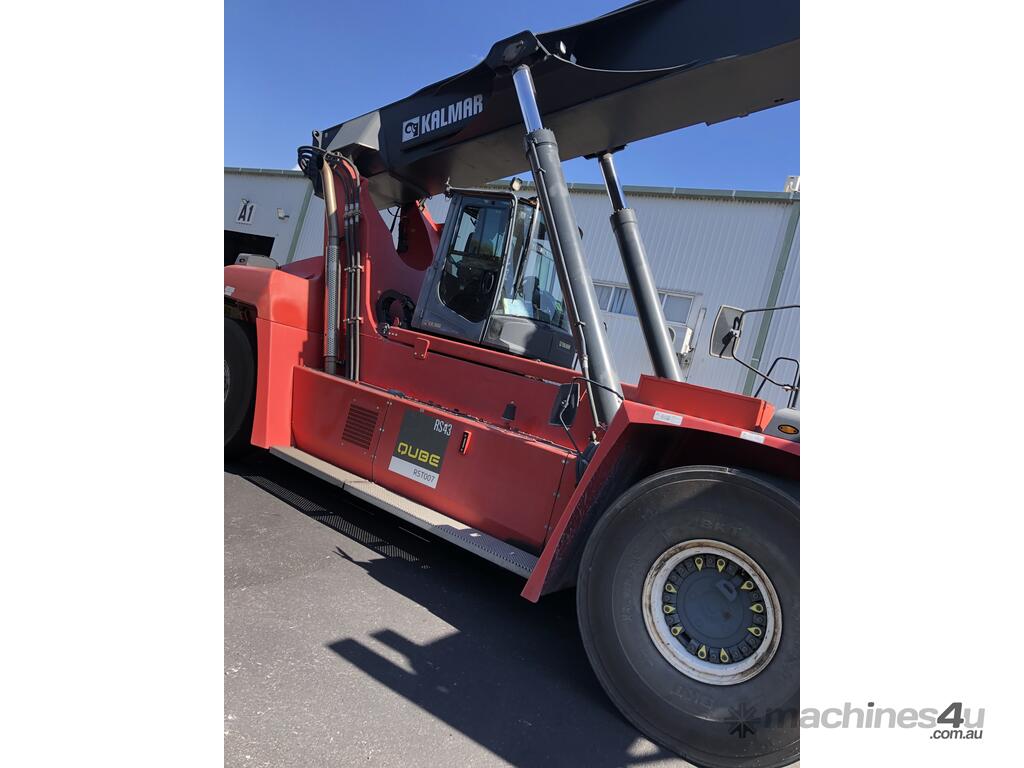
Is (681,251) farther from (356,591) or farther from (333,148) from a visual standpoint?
(356,591)

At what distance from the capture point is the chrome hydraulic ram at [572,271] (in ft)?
11.6

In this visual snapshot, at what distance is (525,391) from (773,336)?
30.8ft

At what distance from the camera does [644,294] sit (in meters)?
4.50

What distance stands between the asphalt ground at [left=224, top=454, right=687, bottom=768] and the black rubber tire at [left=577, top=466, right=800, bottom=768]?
0.18 meters

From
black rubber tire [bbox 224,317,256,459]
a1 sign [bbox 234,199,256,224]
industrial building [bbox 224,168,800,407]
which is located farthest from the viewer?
a1 sign [bbox 234,199,256,224]

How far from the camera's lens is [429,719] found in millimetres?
2639

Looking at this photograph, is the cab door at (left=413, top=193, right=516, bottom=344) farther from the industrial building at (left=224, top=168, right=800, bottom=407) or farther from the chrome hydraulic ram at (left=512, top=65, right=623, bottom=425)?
the industrial building at (left=224, top=168, right=800, bottom=407)

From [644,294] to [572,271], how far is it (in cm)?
106

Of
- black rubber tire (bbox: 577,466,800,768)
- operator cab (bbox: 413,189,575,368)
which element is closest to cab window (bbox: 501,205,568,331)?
operator cab (bbox: 413,189,575,368)

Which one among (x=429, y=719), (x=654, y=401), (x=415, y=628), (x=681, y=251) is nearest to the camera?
(x=429, y=719)

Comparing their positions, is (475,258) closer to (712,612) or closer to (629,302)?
(712,612)

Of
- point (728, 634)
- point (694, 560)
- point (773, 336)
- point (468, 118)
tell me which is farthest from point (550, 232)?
point (773, 336)

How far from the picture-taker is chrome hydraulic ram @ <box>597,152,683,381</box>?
4.44m
